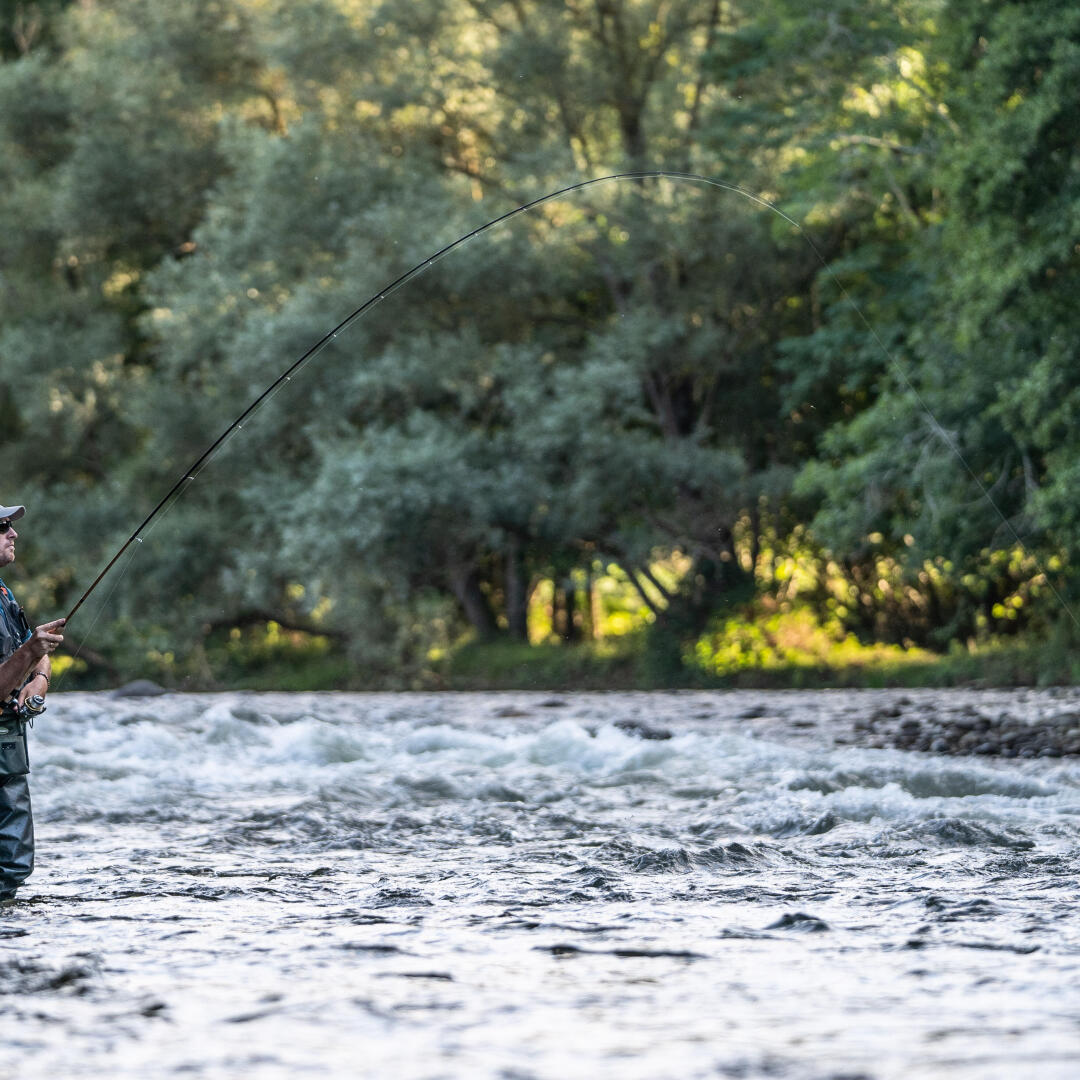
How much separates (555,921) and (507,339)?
17.7 metres

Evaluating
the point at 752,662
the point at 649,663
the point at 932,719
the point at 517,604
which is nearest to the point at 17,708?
the point at 932,719

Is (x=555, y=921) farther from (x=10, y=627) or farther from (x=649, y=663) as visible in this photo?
(x=649, y=663)

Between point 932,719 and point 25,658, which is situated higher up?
point 25,658

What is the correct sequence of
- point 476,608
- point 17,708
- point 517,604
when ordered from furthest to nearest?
1. point 517,604
2. point 476,608
3. point 17,708

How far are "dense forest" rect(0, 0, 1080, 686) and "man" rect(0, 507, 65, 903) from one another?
1264 centimetres

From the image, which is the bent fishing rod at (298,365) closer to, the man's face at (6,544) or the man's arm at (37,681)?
the man's arm at (37,681)

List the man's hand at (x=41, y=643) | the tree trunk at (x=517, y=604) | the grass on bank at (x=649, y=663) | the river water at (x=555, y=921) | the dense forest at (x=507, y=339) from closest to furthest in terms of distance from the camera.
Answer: the river water at (x=555, y=921) < the man's hand at (x=41, y=643) < the dense forest at (x=507, y=339) < the grass on bank at (x=649, y=663) < the tree trunk at (x=517, y=604)

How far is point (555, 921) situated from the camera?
5.05 meters

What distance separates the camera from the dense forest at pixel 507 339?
18.3m

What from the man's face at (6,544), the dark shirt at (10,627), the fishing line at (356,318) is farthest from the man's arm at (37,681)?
the man's face at (6,544)

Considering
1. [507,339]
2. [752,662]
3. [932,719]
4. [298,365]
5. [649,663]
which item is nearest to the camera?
[298,365]

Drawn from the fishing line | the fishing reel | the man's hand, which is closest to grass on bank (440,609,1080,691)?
the fishing line

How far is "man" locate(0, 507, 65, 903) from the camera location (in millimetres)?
5012

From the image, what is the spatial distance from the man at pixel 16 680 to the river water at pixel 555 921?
0.66ft
